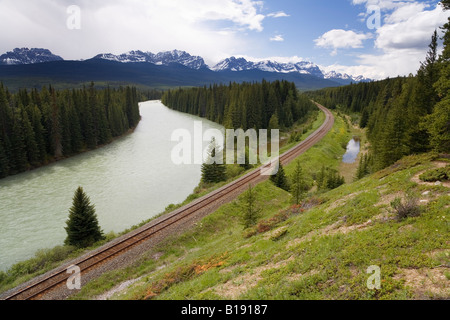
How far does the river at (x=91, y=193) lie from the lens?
25609 mm

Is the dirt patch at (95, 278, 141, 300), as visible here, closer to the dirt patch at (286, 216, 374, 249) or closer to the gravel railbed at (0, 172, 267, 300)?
the gravel railbed at (0, 172, 267, 300)

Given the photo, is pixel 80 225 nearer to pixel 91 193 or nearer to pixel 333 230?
pixel 91 193

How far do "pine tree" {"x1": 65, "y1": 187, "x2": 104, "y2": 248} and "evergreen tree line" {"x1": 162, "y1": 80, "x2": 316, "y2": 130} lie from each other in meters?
52.7

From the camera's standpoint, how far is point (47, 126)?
180 ft

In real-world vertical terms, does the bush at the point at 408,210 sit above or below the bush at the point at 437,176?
below

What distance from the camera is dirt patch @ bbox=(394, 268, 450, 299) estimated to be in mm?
6570

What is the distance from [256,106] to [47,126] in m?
57.6

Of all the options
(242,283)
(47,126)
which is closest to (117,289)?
(242,283)

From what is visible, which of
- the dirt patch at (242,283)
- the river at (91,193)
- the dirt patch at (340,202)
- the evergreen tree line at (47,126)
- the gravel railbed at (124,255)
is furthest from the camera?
the evergreen tree line at (47,126)

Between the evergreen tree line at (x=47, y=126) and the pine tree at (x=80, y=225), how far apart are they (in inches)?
1266

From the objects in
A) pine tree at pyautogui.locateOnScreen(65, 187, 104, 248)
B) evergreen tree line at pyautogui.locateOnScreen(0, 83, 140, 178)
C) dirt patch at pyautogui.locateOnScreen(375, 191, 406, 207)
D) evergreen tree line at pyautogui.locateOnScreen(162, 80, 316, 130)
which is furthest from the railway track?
evergreen tree line at pyautogui.locateOnScreen(162, 80, 316, 130)

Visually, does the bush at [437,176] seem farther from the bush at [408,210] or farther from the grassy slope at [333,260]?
the bush at [408,210]

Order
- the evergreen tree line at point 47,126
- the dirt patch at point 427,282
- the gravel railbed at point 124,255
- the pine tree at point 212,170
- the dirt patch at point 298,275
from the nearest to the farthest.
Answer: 1. the dirt patch at point 427,282
2. the dirt patch at point 298,275
3. the gravel railbed at point 124,255
4. the pine tree at point 212,170
5. the evergreen tree line at point 47,126

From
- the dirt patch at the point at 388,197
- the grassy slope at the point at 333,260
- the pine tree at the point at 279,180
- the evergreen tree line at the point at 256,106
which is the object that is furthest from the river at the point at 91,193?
the evergreen tree line at the point at 256,106
